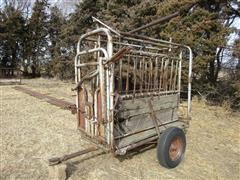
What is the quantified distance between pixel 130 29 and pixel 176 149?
28.6 feet

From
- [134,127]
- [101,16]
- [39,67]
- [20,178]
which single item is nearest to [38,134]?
[20,178]

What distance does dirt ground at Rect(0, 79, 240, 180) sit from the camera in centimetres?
345

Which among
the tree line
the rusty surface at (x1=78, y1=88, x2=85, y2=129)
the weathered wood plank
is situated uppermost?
the tree line

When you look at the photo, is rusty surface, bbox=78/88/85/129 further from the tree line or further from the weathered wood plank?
the tree line

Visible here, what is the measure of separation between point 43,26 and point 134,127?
20.5 metres

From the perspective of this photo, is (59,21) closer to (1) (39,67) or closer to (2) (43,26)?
(2) (43,26)

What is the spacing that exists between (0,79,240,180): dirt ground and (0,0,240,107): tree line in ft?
8.27

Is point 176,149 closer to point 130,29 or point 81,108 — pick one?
point 81,108

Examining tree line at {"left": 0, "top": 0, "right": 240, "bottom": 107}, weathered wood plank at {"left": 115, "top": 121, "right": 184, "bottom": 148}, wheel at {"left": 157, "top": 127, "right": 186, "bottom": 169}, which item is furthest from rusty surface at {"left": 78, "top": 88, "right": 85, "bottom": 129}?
tree line at {"left": 0, "top": 0, "right": 240, "bottom": 107}

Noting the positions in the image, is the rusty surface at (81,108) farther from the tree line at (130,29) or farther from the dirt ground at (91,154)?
the tree line at (130,29)

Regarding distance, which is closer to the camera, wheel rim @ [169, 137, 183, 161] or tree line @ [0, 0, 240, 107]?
wheel rim @ [169, 137, 183, 161]

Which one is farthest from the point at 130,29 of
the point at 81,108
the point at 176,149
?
the point at 176,149

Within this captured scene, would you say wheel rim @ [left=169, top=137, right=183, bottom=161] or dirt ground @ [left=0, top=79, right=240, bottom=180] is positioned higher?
wheel rim @ [left=169, top=137, right=183, bottom=161]

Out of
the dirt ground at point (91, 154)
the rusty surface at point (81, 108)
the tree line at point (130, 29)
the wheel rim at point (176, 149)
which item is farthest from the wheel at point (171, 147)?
the tree line at point (130, 29)
